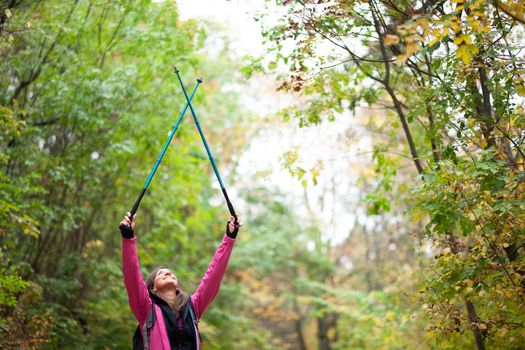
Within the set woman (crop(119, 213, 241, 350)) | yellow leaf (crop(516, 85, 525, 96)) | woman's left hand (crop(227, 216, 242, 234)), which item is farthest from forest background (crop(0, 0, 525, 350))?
woman (crop(119, 213, 241, 350))

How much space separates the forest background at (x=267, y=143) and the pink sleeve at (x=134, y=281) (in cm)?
181

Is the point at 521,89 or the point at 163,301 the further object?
the point at 163,301

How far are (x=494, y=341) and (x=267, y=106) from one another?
11153mm

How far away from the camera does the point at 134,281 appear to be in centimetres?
317

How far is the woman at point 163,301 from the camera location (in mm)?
3148

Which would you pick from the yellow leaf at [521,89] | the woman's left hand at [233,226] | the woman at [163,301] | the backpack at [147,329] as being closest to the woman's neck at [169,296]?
the woman at [163,301]

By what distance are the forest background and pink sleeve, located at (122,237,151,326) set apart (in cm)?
181

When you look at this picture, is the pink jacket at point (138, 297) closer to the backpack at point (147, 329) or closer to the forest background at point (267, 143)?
the backpack at point (147, 329)

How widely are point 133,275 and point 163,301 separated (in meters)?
0.37

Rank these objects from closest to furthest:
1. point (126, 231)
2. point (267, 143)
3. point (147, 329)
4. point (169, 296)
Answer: point (126, 231) < point (147, 329) < point (169, 296) < point (267, 143)

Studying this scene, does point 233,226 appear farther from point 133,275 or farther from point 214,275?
point 133,275

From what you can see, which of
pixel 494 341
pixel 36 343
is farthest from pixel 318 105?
pixel 36 343

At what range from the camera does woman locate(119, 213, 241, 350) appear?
3.15 metres

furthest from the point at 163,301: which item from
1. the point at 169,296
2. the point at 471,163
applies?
the point at 471,163
